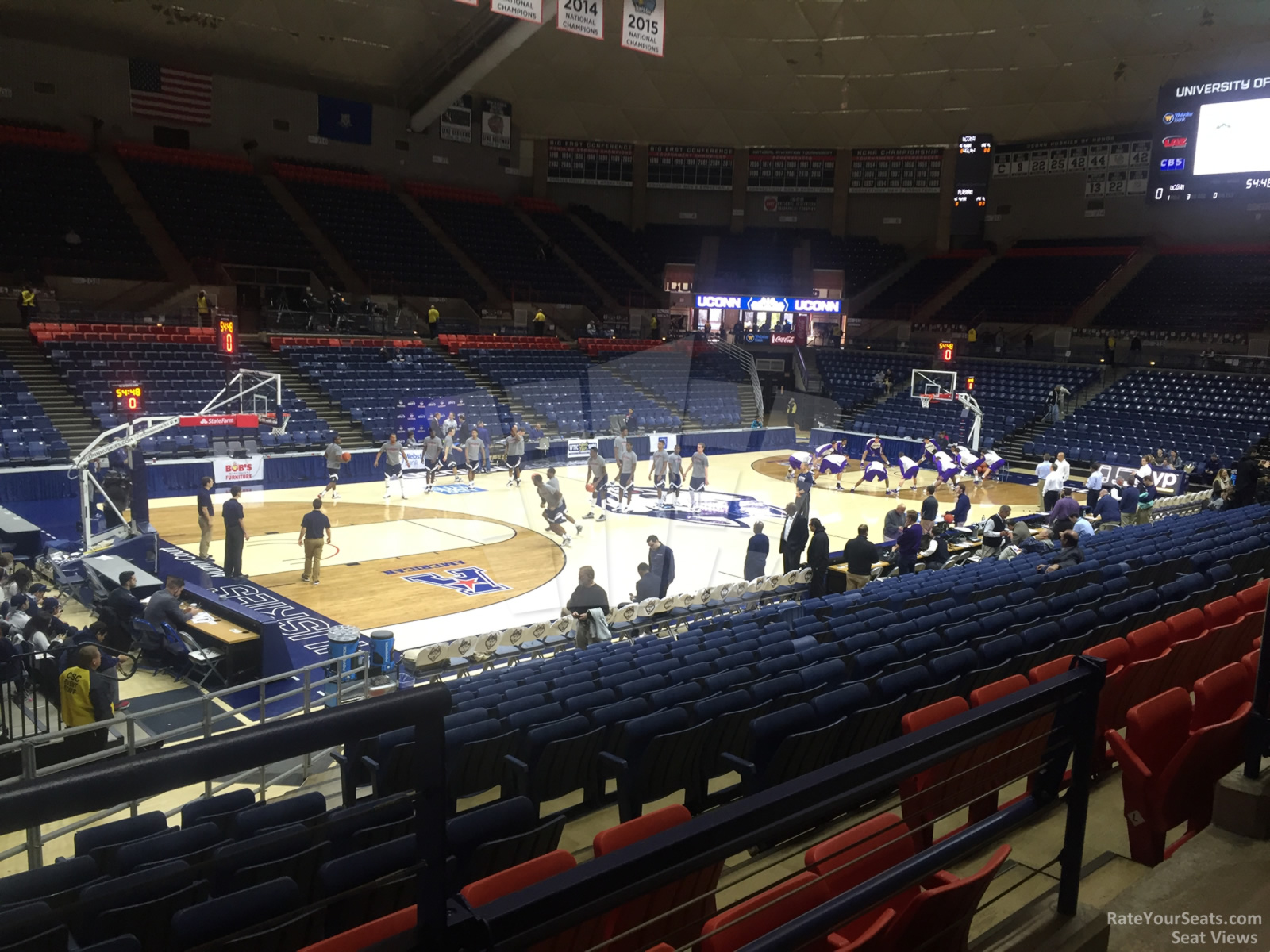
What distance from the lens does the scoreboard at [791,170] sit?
43.7 metres

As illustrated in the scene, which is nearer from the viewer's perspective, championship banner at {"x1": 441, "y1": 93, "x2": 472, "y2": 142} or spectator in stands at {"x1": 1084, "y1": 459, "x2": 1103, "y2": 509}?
spectator in stands at {"x1": 1084, "y1": 459, "x2": 1103, "y2": 509}

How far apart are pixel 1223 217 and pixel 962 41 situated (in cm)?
1281

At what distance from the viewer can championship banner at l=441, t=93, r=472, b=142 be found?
39281 mm

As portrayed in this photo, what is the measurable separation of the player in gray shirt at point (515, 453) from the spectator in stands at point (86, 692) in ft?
49.6

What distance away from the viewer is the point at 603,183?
44.1 m

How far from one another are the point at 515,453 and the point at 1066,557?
13.9 meters

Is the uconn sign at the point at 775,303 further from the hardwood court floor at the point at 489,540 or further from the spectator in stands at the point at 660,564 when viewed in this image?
the spectator in stands at the point at 660,564

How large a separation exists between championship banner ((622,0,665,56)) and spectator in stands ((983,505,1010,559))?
49.8 feet

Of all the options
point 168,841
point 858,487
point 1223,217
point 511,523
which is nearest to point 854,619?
point 168,841

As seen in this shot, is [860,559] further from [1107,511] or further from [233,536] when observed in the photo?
[233,536]

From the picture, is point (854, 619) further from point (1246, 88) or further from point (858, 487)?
point (1246, 88)

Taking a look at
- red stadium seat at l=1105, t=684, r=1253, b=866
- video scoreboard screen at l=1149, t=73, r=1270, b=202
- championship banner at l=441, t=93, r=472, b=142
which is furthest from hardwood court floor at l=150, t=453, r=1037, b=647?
championship banner at l=441, t=93, r=472, b=142

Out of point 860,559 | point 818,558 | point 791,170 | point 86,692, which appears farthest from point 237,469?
point 791,170

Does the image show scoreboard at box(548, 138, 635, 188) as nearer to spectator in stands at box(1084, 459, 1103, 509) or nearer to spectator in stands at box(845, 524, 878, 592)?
spectator in stands at box(1084, 459, 1103, 509)
